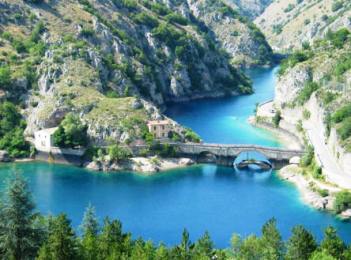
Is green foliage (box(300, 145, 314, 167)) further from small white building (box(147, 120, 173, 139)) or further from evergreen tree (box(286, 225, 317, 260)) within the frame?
evergreen tree (box(286, 225, 317, 260))

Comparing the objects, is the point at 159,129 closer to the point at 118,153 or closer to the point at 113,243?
the point at 118,153

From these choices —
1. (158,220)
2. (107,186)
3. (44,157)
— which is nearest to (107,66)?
(44,157)

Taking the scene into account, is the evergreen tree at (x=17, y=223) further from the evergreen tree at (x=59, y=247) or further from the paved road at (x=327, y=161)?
the paved road at (x=327, y=161)

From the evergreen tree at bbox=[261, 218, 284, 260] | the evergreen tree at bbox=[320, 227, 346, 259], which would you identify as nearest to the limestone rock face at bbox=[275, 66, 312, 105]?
the evergreen tree at bbox=[261, 218, 284, 260]

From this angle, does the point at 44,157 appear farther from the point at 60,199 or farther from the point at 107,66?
the point at 107,66

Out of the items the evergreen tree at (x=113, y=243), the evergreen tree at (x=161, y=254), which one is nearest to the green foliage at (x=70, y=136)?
the evergreen tree at (x=113, y=243)

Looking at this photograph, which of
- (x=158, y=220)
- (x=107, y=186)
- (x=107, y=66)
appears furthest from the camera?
(x=107, y=66)

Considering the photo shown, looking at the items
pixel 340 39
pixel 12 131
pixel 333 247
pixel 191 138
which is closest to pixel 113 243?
pixel 333 247
